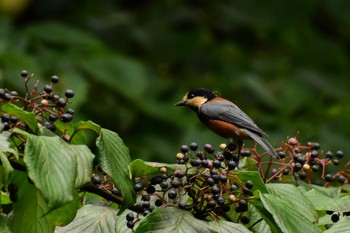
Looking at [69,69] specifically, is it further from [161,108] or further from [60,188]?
[60,188]

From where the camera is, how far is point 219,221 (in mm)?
2498

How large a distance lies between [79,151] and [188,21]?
264 inches

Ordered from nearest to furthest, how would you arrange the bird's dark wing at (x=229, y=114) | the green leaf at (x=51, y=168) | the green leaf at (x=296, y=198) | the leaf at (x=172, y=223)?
1. the green leaf at (x=51, y=168)
2. the leaf at (x=172, y=223)
3. the green leaf at (x=296, y=198)
4. the bird's dark wing at (x=229, y=114)

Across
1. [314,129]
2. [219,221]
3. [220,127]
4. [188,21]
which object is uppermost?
[188,21]

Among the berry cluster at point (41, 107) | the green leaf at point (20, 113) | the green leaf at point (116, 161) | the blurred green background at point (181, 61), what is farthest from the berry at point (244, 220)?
the blurred green background at point (181, 61)

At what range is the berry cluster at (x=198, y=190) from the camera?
248cm

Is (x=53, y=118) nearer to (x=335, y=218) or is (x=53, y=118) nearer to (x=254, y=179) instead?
(x=254, y=179)

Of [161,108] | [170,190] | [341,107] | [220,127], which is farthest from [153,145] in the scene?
[170,190]

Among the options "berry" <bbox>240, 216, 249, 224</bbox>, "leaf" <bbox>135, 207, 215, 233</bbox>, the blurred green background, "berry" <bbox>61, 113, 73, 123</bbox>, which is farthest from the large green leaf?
the blurred green background

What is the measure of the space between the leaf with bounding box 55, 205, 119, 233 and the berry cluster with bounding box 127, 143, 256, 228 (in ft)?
0.27

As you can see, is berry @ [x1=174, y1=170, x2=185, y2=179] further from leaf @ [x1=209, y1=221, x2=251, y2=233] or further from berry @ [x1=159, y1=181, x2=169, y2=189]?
leaf @ [x1=209, y1=221, x2=251, y2=233]

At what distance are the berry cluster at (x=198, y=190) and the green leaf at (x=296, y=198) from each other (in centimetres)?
12

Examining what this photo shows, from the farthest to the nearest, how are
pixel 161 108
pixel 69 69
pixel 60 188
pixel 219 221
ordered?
Answer: pixel 161 108, pixel 69 69, pixel 219 221, pixel 60 188

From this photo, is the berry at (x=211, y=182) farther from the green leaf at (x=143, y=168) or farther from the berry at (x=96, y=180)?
the berry at (x=96, y=180)
